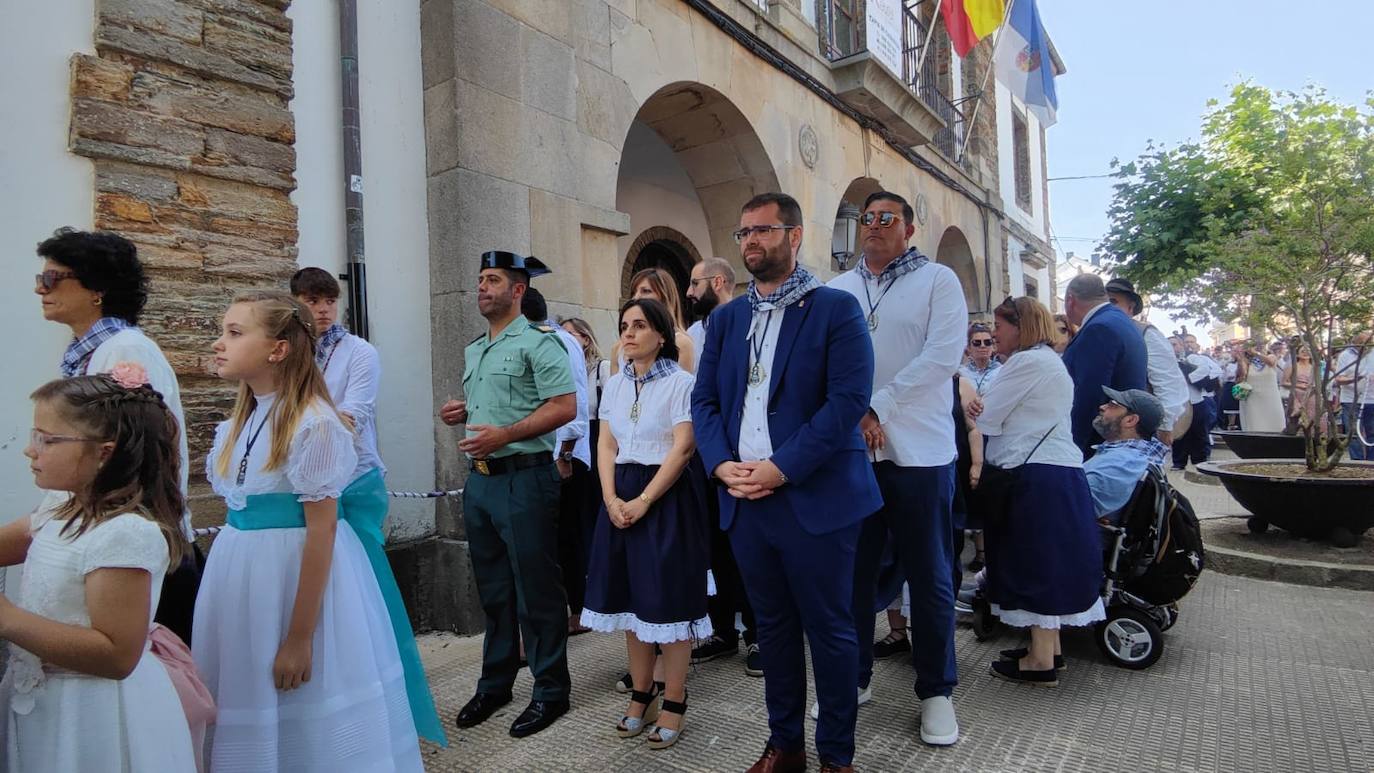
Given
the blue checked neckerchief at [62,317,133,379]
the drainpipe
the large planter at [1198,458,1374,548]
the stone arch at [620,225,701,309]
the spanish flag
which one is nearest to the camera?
the blue checked neckerchief at [62,317,133,379]

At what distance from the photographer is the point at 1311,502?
5344mm

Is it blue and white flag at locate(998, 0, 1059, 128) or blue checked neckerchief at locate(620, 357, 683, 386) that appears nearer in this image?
blue checked neckerchief at locate(620, 357, 683, 386)

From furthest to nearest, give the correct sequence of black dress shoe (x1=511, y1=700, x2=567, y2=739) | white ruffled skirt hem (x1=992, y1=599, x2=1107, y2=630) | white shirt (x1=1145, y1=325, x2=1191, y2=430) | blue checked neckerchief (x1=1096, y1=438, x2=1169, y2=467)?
white shirt (x1=1145, y1=325, x2=1191, y2=430) → blue checked neckerchief (x1=1096, y1=438, x2=1169, y2=467) → white ruffled skirt hem (x1=992, y1=599, x2=1107, y2=630) → black dress shoe (x1=511, y1=700, x2=567, y2=739)

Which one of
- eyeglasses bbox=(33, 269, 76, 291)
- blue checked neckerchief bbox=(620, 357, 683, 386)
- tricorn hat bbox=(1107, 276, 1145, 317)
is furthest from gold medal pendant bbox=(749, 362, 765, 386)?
tricorn hat bbox=(1107, 276, 1145, 317)

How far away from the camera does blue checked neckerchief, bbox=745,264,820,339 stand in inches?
101

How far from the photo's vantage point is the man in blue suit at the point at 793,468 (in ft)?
7.87

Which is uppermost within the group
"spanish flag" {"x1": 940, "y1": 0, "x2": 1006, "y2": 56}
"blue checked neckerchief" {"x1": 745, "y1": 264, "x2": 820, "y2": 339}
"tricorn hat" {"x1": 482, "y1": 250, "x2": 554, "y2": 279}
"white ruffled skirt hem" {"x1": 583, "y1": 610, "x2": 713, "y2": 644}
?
"spanish flag" {"x1": 940, "y1": 0, "x2": 1006, "y2": 56}

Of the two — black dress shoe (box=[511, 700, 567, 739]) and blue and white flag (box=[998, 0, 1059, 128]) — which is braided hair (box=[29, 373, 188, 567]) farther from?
blue and white flag (box=[998, 0, 1059, 128])

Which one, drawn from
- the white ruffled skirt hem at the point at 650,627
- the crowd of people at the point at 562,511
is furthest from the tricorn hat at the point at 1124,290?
the white ruffled skirt hem at the point at 650,627

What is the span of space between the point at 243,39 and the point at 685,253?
566 centimetres

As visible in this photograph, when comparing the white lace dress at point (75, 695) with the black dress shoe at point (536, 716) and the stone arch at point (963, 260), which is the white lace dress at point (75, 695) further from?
the stone arch at point (963, 260)

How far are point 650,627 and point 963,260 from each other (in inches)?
498

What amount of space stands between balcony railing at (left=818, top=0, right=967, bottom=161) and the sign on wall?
11.0 inches

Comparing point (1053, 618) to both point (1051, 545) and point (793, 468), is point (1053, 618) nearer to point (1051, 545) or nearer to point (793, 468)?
point (1051, 545)
